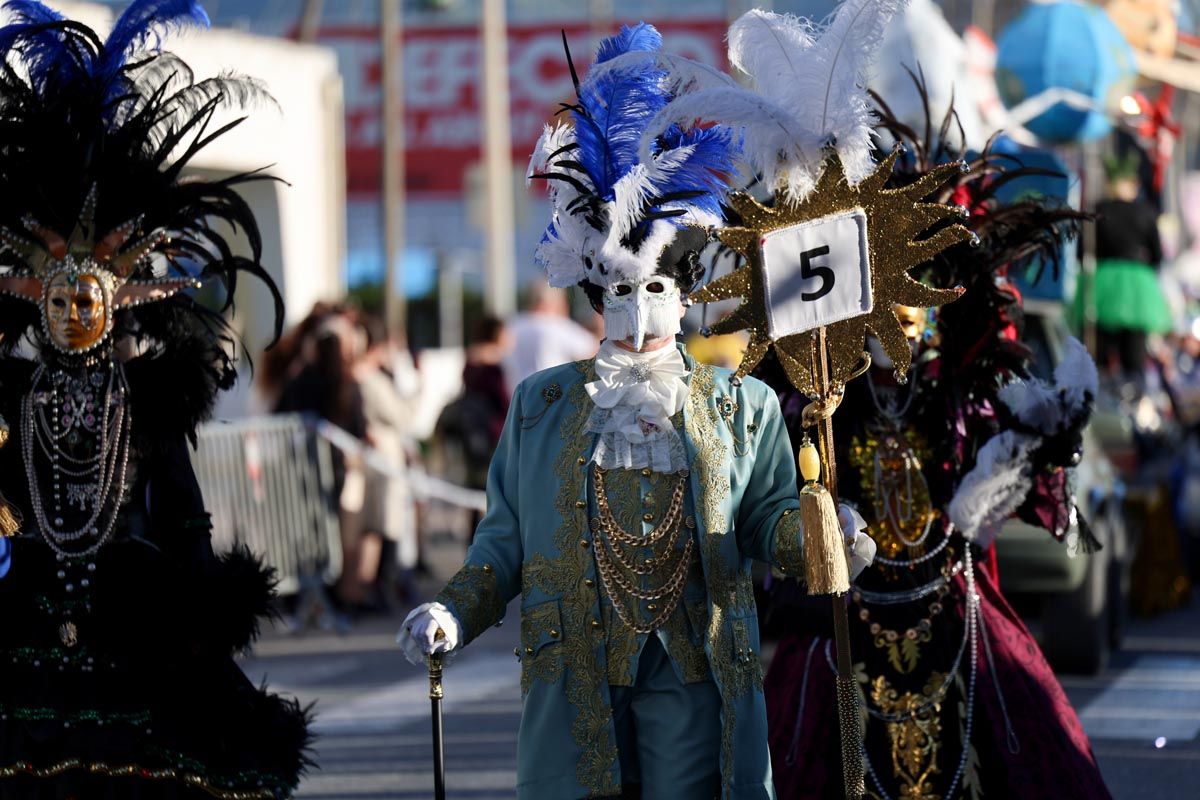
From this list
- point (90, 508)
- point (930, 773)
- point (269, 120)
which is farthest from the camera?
point (269, 120)

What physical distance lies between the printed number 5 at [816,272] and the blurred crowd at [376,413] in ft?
23.0

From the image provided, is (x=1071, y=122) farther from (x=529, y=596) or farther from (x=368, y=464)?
(x=529, y=596)

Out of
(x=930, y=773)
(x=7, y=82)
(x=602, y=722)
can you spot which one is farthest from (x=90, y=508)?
(x=930, y=773)

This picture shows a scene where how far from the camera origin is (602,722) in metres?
4.36

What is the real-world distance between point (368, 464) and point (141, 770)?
286 inches

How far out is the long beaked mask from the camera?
5.02 metres

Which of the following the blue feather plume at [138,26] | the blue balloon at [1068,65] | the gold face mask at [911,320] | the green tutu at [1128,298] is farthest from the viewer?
the green tutu at [1128,298]

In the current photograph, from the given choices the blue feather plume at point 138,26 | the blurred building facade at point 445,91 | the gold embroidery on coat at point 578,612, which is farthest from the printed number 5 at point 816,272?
the blurred building facade at point 445,91

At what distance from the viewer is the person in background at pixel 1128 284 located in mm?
12547

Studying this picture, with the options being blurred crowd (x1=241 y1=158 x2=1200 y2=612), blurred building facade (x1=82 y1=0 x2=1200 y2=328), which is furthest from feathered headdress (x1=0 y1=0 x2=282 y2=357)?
blurred building facade (x1=82 y1=0 x2=1200 y2=328)

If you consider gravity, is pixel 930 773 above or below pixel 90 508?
below

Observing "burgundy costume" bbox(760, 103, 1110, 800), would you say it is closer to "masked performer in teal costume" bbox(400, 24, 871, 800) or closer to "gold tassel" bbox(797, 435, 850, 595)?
"masked performer in teal costume" bbox(400, 24, 871, 800)

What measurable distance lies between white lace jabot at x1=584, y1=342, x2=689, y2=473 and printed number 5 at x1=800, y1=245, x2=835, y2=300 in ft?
1.13

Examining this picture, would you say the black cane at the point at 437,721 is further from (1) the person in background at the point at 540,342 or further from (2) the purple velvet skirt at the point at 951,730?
(1) the person in background at the point at 540,342
